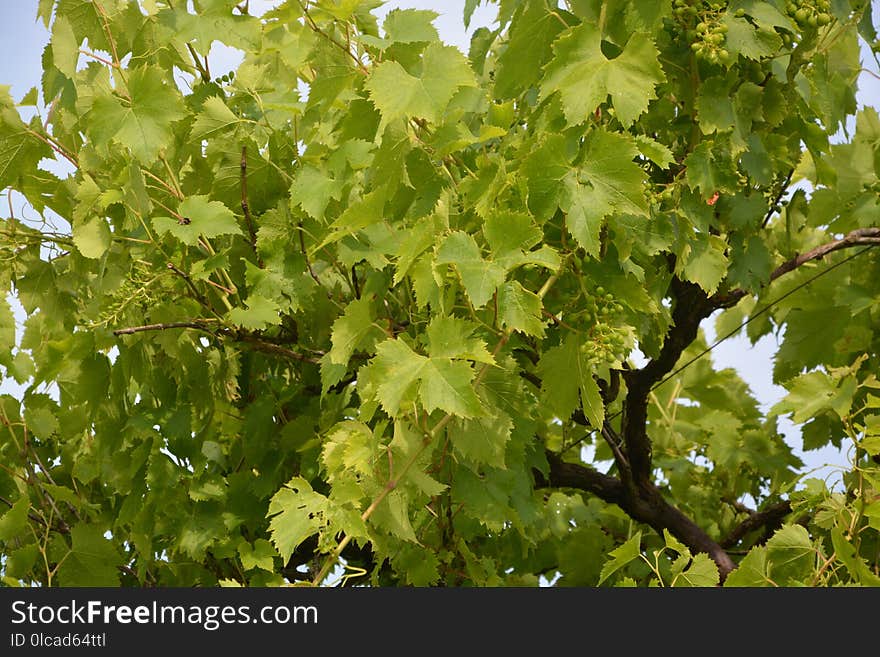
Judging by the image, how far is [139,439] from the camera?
2893 mm

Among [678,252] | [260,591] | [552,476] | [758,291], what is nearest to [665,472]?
[552,476]

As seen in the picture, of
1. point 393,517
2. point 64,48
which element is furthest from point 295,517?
point 64,48

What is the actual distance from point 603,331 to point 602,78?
0.43 metres

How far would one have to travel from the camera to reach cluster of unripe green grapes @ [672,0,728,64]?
212 cm

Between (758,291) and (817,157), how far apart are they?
391 millimetres

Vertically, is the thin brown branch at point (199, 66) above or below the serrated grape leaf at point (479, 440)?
above

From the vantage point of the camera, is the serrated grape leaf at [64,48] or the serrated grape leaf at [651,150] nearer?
the serrated grape leaf at [651,150]

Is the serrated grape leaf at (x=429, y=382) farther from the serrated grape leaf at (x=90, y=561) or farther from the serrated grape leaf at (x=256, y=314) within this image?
the serrated grape leaf at (x=90, y=561)

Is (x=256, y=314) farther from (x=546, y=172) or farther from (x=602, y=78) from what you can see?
(x=602, y=78)

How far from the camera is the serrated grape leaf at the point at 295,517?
178 centimetres

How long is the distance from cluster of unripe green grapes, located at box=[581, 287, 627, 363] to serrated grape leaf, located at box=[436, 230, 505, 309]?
26 cm

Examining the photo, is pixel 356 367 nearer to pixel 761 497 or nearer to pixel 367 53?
pixel 367 53

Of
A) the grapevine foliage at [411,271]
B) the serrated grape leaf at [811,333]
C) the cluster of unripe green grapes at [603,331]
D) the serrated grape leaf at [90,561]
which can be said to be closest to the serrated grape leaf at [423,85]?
the grapevine foliage at [411,271]

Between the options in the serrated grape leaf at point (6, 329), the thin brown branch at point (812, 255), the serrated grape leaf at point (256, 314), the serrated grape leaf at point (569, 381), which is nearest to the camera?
the serrated grape leaf at point (569, 381)
